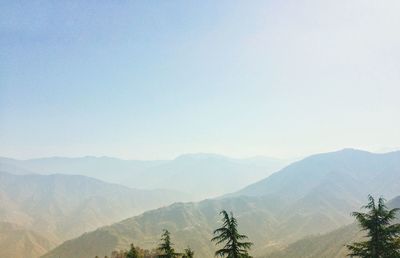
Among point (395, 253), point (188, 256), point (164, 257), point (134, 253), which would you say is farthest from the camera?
point (134, 253)

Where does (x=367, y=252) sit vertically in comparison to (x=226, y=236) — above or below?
below

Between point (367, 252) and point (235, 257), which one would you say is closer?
point (367, 252)

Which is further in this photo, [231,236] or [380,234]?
[231,236]

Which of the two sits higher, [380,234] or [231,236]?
[231,236]

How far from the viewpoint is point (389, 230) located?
26.2 meters

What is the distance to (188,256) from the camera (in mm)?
38750

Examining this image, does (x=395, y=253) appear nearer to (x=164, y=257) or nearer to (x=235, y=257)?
(x=235, y=257)

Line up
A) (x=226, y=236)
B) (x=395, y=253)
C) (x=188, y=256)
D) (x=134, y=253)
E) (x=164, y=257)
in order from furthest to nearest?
(x=134, y=253)
(x=188, y=256)
(x=164, y=257)
(x=226, y=236)
(x=395, y=253)

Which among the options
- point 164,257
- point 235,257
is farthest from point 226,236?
point 164,257

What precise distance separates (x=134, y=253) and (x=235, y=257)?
82.3 feet

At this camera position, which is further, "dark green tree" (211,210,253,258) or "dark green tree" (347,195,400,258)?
"dark green tree" (211,210,253,258)

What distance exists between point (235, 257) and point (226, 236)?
174cm

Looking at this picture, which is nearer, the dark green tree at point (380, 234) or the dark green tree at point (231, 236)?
the dark green tree at point (380, 234)

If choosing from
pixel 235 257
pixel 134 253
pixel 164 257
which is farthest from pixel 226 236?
pixel 134 253
